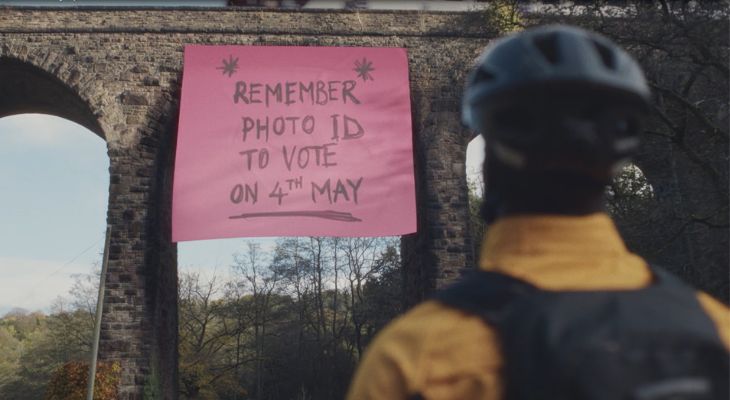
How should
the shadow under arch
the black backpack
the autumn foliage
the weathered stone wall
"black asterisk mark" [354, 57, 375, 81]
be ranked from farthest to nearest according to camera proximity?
the shadow under arch, the weathered stone wall, "black asterisk mark" [354, 57, 375, 81], the autumn foliage, the black backpack

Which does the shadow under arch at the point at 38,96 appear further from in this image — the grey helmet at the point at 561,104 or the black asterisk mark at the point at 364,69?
the grey helmet at the point at 561,104

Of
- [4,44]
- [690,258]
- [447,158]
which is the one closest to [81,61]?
[4,44]

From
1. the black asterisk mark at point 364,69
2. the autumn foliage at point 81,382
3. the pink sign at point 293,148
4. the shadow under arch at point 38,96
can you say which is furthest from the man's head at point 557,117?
the shadow under arch at point 38,96

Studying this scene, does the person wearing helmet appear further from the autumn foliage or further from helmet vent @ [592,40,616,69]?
the autumn foliage

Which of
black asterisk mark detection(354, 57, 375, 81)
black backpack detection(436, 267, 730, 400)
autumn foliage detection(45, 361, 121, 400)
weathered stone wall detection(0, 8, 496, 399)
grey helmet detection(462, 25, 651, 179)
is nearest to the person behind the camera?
black backpack detection(436, 267, 730, 400)

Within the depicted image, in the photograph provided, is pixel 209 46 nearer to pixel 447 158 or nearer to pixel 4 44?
pixel 4 44

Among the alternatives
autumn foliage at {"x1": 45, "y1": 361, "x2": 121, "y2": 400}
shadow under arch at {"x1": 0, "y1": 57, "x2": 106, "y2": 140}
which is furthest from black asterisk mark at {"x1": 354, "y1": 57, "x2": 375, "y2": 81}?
autumn foliage at {"x1": 45, "y1": 361, "x2": 121, "y2": 400}

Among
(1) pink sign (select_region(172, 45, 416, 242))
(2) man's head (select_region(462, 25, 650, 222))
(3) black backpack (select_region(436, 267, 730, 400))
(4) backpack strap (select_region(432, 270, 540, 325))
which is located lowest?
(3) black backpack (select_region(436, 267, 730, 400))

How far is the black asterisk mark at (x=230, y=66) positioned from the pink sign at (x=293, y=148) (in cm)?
2

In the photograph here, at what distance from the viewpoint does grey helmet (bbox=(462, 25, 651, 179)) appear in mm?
902

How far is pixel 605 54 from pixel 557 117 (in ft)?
0.53

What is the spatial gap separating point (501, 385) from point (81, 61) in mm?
10883

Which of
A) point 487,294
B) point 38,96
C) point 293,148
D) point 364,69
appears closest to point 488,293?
point 487,294

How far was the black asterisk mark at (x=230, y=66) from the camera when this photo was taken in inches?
372
